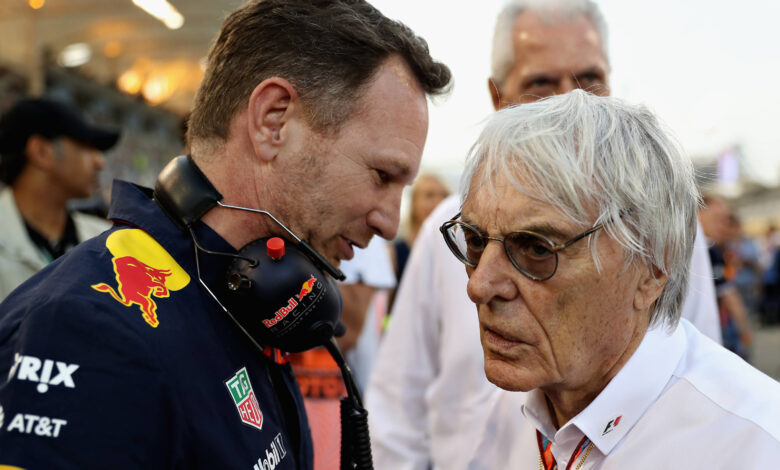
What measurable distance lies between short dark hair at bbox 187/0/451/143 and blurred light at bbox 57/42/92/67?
11.8m

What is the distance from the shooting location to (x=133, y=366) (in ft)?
3.61

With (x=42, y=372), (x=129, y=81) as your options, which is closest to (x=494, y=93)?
(x=42, y=372)

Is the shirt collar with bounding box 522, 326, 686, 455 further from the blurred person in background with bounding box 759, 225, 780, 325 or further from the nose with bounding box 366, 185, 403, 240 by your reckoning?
the blurred person in background with bounding box 759, 225, 780, 325

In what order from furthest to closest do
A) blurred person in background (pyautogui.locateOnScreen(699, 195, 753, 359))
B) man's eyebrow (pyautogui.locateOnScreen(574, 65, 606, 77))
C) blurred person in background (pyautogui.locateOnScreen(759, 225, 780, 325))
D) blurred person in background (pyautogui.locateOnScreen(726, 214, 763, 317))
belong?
blurred person in background (pyautogui.locateOnScreen(759, 225, 780, 325))
blurred person in background (pyautogui.locateOnScreen(726, 214, 763, 317))
blurred person in background (pyautogui.locateOnScreen(699, 195, 753, 359))
man's eyebrow (pyautogui.locateOnScreen(574, 65, 606, 77))

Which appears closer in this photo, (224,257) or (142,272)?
(142,272)

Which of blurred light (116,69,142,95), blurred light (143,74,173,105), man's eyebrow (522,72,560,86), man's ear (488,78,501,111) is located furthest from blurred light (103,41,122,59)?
man's eyebrow (522,72,560,86)

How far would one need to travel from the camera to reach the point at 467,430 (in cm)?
232

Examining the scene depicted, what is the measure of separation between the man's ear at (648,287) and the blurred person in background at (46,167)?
2923mm

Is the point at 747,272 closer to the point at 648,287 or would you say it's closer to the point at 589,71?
the point at 589,71

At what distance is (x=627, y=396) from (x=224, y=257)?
936 mm

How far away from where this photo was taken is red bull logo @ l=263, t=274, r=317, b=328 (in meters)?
1.38

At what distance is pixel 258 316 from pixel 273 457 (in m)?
0.30

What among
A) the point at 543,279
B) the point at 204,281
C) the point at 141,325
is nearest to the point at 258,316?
the point at 204,281

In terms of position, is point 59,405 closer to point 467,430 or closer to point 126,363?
point 126,363
